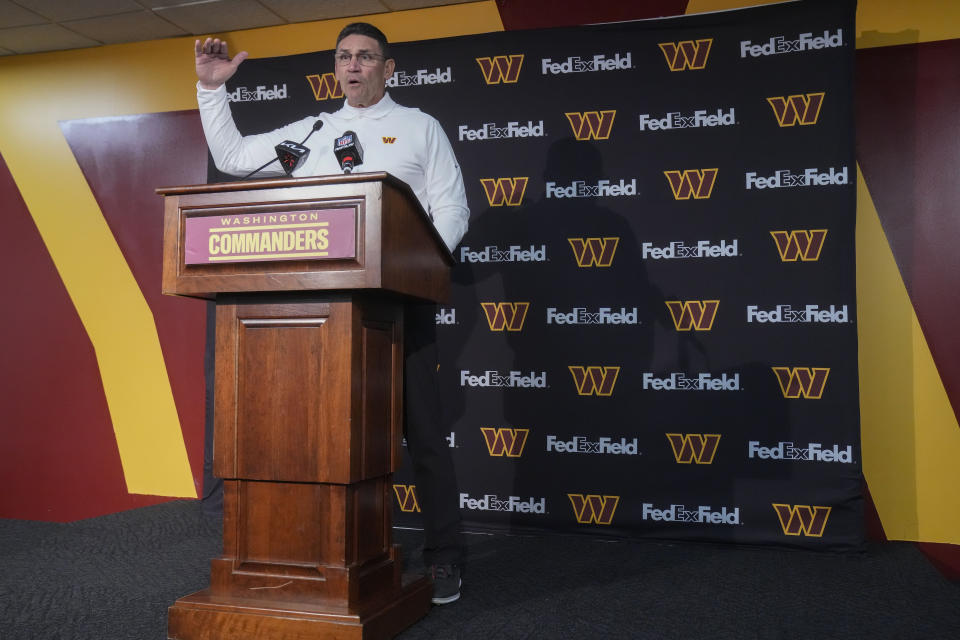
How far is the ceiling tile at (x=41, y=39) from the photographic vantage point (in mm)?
3854

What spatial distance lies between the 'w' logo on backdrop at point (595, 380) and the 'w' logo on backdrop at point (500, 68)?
56.1 inches

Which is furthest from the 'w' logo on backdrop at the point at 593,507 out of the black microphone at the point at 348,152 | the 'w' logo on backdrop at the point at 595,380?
the black microphone at the point at 348,152

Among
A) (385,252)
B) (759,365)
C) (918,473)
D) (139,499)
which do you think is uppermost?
(385,252)

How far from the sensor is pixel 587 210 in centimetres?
322

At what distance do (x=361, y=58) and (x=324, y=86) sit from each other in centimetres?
165

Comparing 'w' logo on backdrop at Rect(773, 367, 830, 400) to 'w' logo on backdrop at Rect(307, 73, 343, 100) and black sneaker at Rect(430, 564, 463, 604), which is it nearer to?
black sneaker at Rect(430, 564, 463, 604)

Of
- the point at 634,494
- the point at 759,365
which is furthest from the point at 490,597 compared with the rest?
the point at 759,365

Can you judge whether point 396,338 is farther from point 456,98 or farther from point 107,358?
point 107,358

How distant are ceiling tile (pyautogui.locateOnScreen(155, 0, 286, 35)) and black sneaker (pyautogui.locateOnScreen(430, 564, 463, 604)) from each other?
9.79 ft

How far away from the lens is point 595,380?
3178mm

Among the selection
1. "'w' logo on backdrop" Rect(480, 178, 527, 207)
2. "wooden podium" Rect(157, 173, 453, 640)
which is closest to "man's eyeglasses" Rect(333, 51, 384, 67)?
"wooden podium" Rect(157, 173, 453, 640)

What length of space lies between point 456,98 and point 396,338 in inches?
75.8

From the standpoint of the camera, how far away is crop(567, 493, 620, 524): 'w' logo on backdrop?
10.2 ft

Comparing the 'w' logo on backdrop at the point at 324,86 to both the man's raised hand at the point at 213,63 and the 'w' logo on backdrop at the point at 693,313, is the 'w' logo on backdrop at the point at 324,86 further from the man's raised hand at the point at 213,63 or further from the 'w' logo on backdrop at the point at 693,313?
the 'w' logo on backdrop at the point at 693,313
